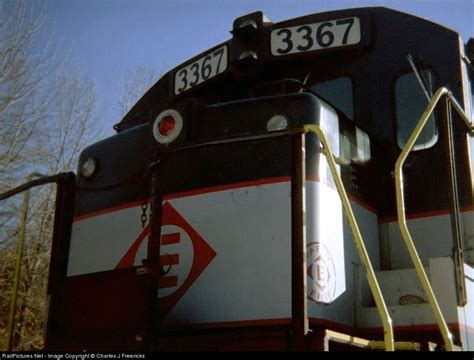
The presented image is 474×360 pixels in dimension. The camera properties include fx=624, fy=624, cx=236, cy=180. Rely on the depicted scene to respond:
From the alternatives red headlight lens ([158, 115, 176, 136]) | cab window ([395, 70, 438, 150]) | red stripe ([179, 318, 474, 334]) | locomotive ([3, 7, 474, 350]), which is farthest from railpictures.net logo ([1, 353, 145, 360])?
cab window ([395, 70, 438, 150])

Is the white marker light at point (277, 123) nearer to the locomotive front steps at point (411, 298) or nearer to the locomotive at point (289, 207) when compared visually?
the locomotive at point (289, 207)

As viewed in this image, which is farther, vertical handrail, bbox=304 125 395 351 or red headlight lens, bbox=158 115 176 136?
red headlight lens, bbox=158 115 176 136

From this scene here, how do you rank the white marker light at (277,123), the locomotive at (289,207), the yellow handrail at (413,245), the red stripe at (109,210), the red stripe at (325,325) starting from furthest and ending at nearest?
the red stripe at (109,210)
the white marker light at (277,123)
the red stripe at (325,325)
the locomotive at (289,207)
the yellow handrail at (413,245)

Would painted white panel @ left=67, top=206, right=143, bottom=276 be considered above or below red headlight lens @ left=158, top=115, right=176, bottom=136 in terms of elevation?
below

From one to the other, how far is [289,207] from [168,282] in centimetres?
68

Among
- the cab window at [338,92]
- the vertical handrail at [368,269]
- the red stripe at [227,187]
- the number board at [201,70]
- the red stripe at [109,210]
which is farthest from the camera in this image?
the number board at [201,70]

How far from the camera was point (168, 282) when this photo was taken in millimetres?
2936

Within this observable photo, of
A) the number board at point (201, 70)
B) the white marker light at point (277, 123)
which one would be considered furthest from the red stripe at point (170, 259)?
the number board at point (201, 70)

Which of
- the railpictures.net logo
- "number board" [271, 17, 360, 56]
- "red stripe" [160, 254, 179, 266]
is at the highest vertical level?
"number board" [271, 17, 360, 56]

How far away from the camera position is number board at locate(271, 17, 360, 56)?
3.62 meters

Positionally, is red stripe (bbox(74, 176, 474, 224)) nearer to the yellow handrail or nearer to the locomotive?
the locomotive

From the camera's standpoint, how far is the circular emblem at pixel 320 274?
2.68 metres

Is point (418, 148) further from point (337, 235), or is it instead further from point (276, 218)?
point (276, 218)

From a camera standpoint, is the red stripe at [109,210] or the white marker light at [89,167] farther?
the white marker light at [89,167]
